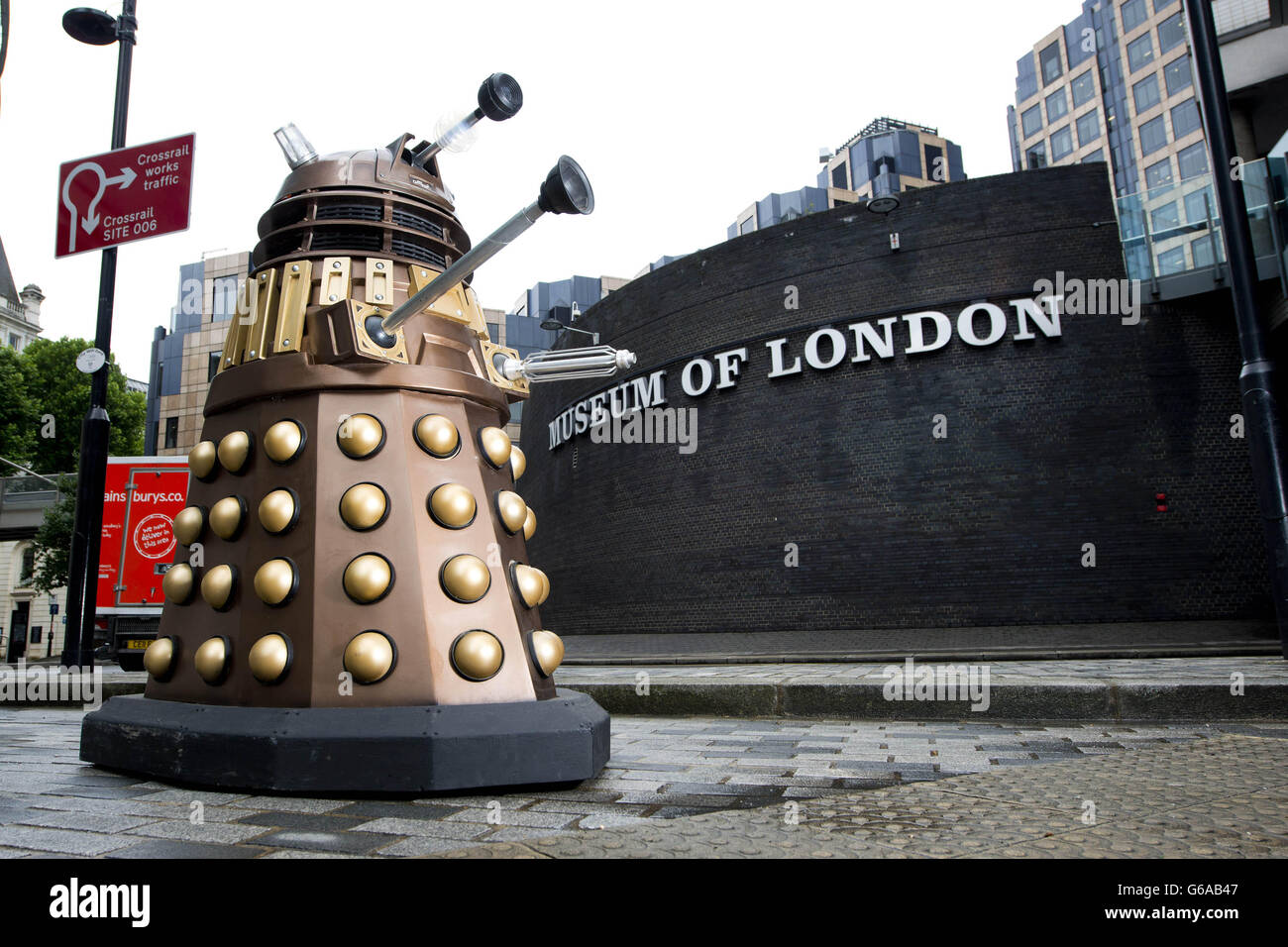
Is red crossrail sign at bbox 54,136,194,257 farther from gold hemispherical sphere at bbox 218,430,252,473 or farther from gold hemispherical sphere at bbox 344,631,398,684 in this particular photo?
gold hemispherical sphere at bbox 344,631,398,684

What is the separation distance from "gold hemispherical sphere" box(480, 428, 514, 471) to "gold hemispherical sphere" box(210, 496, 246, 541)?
104 centimetres

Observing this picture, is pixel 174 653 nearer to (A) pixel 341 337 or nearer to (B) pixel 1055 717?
(A) pixel 341 337

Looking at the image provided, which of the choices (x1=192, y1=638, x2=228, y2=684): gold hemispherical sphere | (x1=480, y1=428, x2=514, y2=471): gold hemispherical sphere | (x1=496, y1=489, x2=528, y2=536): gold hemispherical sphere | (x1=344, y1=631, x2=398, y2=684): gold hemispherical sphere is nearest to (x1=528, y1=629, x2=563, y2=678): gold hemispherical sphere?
(x1=496, y1=489, x2=528, y2=536): gold hemispherical sphere

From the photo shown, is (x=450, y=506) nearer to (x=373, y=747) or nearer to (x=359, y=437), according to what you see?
(x=359, y=437)

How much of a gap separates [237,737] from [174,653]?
0.73 meters

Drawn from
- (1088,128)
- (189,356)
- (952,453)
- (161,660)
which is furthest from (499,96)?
(1088,128)

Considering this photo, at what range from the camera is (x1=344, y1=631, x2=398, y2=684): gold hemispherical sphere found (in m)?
3.02

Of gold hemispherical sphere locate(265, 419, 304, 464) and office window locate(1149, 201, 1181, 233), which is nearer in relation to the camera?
gold hemispherical sphere locate(265, 419, 304, 464)

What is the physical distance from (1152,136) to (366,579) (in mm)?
61301

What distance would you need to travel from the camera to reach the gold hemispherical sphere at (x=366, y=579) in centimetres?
310

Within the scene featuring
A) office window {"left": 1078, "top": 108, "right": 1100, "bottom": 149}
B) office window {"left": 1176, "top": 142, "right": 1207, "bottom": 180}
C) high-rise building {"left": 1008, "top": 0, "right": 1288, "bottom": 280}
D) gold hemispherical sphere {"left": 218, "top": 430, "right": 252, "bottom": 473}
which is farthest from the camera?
office window {"left": 1078, "top": 108, "right": 1100, "bottom": 149}

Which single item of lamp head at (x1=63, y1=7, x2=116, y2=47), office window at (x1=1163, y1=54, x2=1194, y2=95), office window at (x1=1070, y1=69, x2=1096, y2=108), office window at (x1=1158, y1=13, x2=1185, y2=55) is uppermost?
office window at (x1=1070, y1=69, x2=1096, y2=108)

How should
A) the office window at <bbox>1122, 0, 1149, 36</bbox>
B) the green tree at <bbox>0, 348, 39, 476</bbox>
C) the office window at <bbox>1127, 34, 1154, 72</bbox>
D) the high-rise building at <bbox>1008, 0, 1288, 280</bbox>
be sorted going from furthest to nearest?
1. the office window at <bbox>1122, 0, 1149, 36</bbox>
2. the office window at <bbox>1127, 34, 1154, 72</bbox>
3. the green tree at <bbox>0, 348, 39, 476</bbox>
4. the high-rise building at <bbox>1008, 0, 1288, 280</bbox>
